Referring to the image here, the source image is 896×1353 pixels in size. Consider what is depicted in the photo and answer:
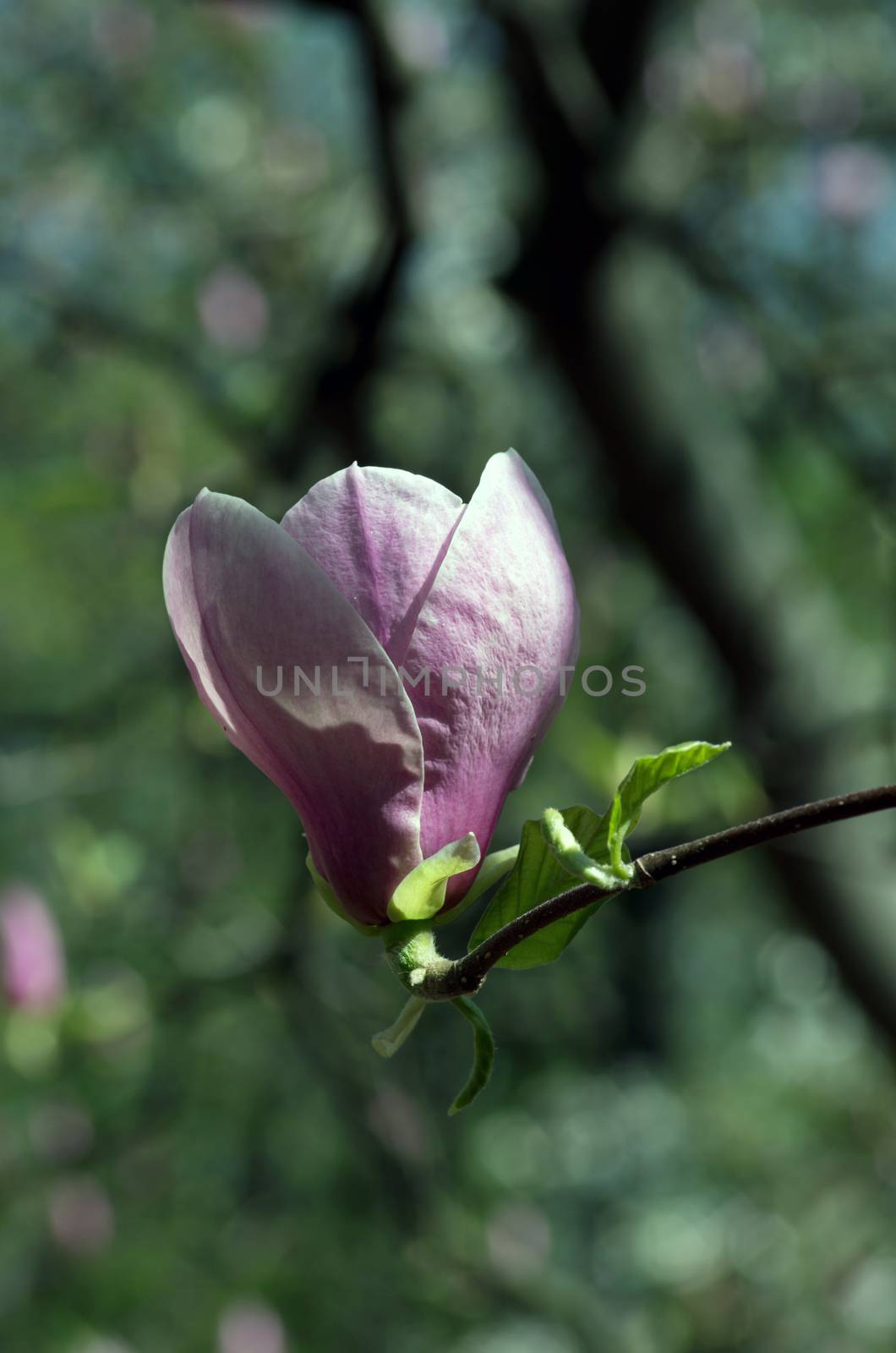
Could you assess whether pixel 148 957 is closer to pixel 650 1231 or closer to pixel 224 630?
pixel 650 1231

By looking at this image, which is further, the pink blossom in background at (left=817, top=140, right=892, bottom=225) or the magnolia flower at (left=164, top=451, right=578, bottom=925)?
the pink blossom in background at (left=817, top=140, right=892, bottom=225)

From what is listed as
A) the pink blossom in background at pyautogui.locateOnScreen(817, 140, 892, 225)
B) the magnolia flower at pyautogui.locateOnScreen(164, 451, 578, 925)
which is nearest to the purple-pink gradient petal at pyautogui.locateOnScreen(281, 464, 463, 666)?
the magnolia flower at pyautogui.locateOnScreen(164, 451, 578, 925)

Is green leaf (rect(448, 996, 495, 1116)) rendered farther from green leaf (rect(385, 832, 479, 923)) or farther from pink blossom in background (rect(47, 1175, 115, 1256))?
pink blossom in background (rect(47, 1175, 115, 1256))

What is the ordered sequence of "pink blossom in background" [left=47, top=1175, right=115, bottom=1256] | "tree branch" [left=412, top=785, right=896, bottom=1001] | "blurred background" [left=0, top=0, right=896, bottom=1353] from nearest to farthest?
"tree branch" [left=412, top=785, right=896, bottom=1001] < "blurred background" [left=0, top=0, right=896, bottom=1353] < "pink blossom in background" [left=47, top=1175, right=115, bottom=1256]

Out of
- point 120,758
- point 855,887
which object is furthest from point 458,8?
point 855,887

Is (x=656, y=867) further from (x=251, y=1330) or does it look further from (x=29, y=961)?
(x=251, y=1330)

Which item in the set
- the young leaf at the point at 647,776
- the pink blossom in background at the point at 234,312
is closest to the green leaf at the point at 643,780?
the young leaf at the point at 647,776

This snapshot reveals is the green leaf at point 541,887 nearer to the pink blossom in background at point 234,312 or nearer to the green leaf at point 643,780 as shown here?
the green leaf at point 643,780
